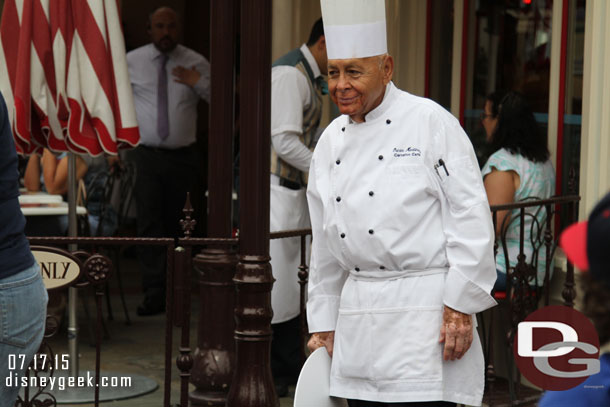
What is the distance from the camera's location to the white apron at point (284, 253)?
6.62 metres

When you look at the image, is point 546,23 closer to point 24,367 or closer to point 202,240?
point 202,240

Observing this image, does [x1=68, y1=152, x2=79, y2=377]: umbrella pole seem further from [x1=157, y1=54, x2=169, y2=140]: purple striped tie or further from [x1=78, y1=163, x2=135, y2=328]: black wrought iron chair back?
[x1=157, y1=54, x2=169, y2=140]: purple striped tie

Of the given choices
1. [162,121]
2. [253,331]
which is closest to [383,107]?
[253,331]

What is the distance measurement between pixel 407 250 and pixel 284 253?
9.71 ft

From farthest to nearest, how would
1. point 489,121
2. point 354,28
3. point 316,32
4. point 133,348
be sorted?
1. point 133,348
2. point 489,121
3. point 316,32
4. point 354,28

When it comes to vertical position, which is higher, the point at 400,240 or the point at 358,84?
the point at 358,84

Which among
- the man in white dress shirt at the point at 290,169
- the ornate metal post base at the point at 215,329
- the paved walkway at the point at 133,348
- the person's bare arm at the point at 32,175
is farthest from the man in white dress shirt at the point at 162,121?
the ornate metal post base at the point at 215,329

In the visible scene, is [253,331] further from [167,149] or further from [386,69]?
[167,149]

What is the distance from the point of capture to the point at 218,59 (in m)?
6.18

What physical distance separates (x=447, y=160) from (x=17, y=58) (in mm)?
3170

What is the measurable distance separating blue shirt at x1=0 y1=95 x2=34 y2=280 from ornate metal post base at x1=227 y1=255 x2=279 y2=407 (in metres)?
A: 1.78

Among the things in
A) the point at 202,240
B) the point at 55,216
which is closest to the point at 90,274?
the point at 202,240

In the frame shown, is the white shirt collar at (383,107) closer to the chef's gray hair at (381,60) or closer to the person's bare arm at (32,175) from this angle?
the chef's gray hair at (381,60)

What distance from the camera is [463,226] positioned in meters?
3.70
